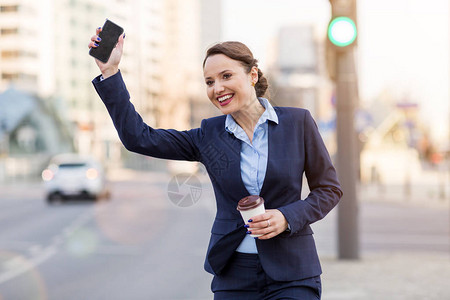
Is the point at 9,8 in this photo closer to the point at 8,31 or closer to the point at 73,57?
the point at 8,31

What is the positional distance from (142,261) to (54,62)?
249 feet

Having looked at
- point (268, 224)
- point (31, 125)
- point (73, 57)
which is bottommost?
point (31, 125)

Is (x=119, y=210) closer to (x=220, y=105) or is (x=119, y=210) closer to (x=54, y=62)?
(x=220, y=105)

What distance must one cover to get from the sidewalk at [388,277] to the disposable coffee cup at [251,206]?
14.3 feet

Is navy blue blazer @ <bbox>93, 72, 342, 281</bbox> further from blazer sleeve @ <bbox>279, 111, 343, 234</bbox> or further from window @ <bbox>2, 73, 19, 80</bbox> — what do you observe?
window @ <bbox>2, 73, 19, 80</bbox>

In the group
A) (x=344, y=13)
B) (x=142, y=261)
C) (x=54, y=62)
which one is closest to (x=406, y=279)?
(x=344, y=13)

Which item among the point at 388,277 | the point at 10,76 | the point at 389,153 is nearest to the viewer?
the point at 388,277

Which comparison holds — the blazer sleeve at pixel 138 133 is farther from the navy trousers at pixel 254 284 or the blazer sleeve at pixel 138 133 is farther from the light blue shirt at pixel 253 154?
the navy trousers at pixel 254 284

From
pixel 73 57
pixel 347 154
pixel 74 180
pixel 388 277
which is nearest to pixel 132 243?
pixel 347 154

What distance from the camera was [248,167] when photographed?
265 centimetres

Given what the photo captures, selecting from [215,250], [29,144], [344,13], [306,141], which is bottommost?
[29,144]

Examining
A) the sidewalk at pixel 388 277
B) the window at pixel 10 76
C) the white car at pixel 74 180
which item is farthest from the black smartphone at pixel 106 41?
the window at pixel 10 76

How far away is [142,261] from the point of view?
32.8 ft

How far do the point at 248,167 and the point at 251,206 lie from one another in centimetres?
26
